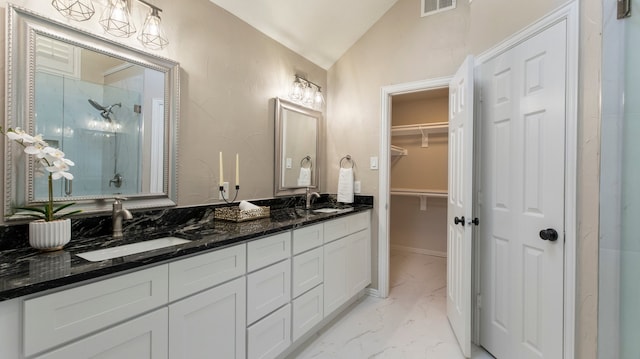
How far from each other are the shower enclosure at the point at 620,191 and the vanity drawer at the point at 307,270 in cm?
153

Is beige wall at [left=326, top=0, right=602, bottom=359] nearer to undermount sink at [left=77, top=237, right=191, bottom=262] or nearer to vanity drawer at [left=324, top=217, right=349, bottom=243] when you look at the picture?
vanity drawer at [left=324, top=217, right=349, bottom=243]

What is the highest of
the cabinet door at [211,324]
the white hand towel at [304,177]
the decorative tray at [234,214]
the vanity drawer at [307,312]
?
the white hand towel at [304,177]

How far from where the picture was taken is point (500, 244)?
195 centimetres

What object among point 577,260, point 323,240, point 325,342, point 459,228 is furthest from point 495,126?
point 325,342

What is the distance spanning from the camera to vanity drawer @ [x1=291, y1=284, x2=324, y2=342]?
6.34 ft

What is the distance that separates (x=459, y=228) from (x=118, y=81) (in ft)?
7.66

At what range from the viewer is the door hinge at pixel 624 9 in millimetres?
1282

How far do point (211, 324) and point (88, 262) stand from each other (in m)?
0.61

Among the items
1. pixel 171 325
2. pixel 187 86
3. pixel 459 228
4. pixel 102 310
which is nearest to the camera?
pixel 102 310

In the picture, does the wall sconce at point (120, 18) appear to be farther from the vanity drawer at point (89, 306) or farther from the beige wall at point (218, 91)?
the vanity drawer at point (89, 306)

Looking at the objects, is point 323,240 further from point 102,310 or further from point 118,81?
point 118,81

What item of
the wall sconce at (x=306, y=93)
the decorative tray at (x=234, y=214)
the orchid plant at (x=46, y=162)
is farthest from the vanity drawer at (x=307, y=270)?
the wall sconce at (x=306, y=93)

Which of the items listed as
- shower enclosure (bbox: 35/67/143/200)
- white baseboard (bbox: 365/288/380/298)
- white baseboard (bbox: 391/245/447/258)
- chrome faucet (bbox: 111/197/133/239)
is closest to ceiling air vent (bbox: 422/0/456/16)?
shower enclosure (bbox: 35/67/143/200)

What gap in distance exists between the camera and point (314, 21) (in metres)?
2.64
